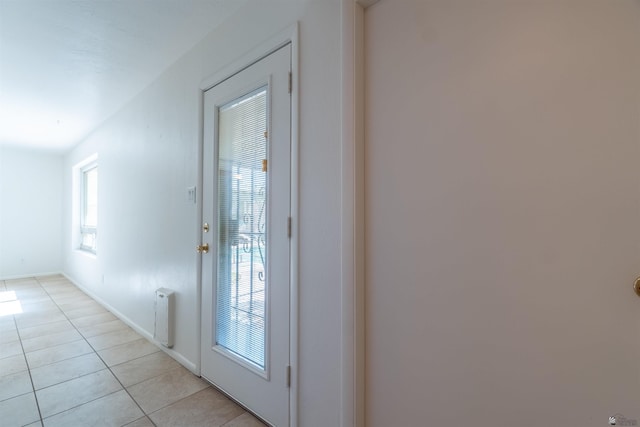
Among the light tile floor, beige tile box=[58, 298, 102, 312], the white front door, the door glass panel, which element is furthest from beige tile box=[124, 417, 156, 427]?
beige tile box=[58, 298, 102, 312]

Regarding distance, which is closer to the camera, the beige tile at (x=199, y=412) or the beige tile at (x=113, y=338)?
the beige tile at (x=199, y=412)

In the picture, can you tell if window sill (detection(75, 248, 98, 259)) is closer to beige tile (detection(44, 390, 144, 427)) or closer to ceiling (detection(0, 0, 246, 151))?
ceiling (detection(0, 0, 246, 151))

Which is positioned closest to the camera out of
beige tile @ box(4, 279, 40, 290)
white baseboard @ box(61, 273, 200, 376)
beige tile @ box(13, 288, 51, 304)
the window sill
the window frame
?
Result: white baseboard @ box(61, 273, 200, 376)

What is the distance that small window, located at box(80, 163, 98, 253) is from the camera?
4883 millimetres

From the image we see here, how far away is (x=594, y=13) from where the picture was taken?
2.53ft

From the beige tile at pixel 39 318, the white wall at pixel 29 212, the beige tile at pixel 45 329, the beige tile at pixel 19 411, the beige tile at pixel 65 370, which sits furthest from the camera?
the white wall at pixel 29 212

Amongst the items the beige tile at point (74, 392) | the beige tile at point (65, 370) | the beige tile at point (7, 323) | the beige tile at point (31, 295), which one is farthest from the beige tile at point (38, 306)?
the beige tile at point (74, 392)

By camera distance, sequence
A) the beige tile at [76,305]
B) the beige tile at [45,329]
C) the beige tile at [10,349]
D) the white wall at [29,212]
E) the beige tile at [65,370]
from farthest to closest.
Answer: the white wall at [29,212]
the beige tile at [76,305]
the beige tile at [45,329]
the beige tile at [10,349]
the beige tile at [65,370]

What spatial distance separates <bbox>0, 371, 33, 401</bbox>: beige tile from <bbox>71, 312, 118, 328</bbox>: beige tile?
1105 mm

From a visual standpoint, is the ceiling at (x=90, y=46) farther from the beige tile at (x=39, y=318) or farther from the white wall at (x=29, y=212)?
the white wall at (x=29, y=212)

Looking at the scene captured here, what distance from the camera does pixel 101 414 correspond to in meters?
1.68

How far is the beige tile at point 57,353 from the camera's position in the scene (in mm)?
2326

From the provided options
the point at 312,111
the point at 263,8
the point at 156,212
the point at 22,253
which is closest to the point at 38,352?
the point at 156,212

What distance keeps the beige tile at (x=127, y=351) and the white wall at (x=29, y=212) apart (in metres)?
4.99
